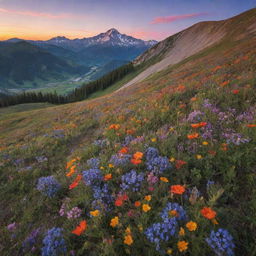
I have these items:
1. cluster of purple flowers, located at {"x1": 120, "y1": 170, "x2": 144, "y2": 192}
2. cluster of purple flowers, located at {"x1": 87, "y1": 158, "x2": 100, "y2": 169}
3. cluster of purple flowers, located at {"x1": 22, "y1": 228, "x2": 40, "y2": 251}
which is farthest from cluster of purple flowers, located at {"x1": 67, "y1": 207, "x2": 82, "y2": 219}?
cluster of purple flowers, located at {"x1": 87, "y1": 158, "x2": 100, "y2": 169}

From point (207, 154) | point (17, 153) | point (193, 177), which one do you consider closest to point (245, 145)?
point (207, 154)

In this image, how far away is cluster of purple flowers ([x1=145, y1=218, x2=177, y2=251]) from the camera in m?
1.94

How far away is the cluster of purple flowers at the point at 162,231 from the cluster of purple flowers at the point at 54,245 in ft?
4.39

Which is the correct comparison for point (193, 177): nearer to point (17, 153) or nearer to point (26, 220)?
point (26, 220)

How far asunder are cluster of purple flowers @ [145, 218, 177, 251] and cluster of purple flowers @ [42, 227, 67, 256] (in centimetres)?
134

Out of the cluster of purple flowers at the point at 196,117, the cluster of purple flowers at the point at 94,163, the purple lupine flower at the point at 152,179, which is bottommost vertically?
the cluster of purple flowers at the point at 94,163

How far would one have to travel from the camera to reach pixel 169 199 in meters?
2.74

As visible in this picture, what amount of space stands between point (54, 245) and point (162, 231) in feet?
5.47

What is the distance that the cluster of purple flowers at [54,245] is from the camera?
7.44 ft

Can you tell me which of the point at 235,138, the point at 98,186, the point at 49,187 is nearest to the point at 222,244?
the point at 98,186

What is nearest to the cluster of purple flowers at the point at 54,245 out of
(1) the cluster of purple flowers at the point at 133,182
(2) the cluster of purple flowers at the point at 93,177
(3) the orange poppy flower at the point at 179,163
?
(2) the cluster of purple flowers at the point at 93,177

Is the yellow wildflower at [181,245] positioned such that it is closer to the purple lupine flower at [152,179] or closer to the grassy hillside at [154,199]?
the grassy hillside at [154,199]

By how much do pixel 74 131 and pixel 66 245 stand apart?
740cm

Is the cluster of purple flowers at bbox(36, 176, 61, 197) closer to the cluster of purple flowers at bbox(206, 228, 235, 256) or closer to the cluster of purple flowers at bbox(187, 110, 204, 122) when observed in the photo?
the cluster of purple flowers at bbox(206, 228, 235, 256)
